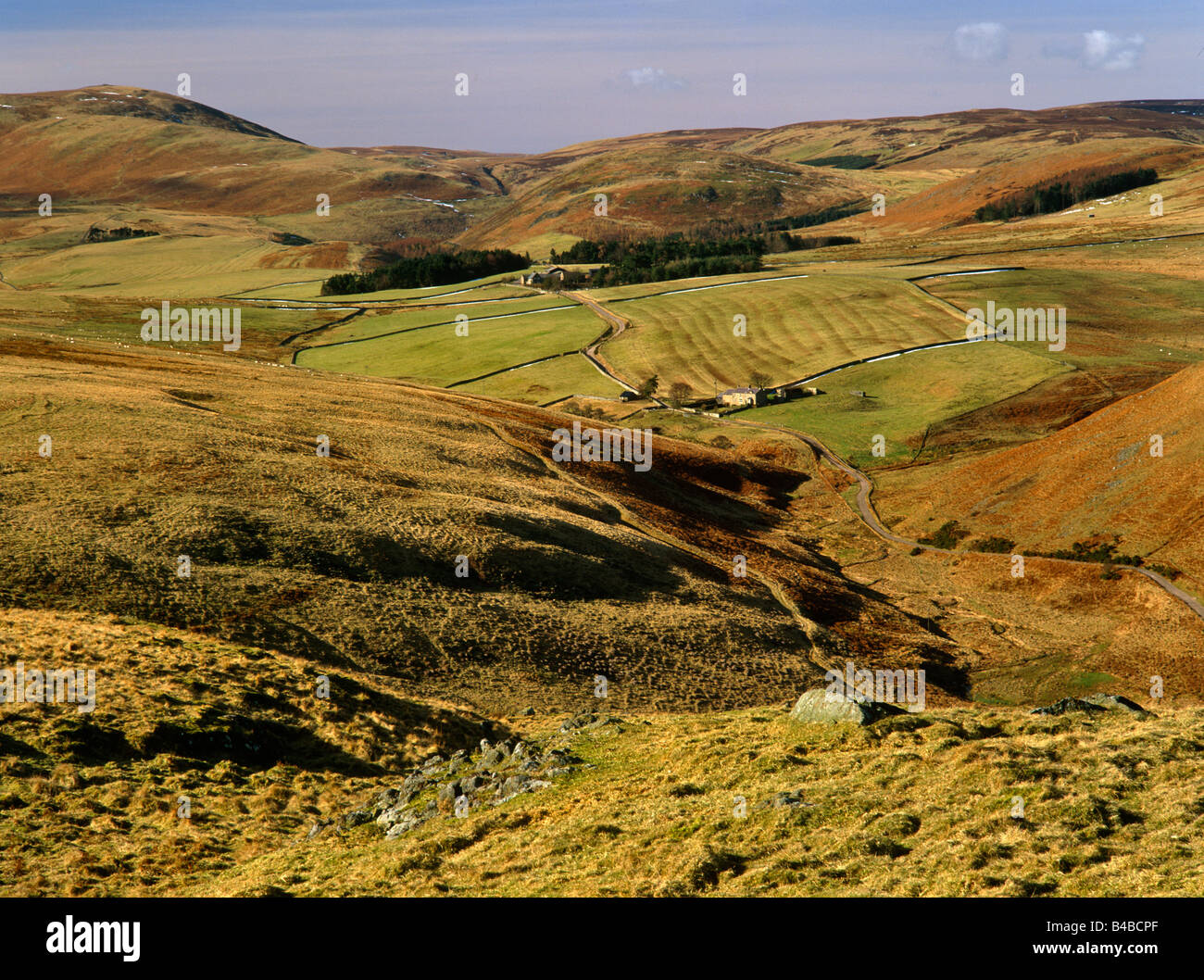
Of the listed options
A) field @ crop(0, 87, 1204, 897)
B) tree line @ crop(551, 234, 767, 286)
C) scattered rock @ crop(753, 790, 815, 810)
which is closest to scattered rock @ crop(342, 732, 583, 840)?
field @ crop(0, 87, 1204, 897)

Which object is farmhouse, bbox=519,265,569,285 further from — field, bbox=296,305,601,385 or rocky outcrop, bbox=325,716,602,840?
rocky outcrop, bbox=325,716,602,840

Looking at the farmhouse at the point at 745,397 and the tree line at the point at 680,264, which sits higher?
the tree line at the point at 680,264

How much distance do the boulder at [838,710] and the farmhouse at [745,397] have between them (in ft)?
262

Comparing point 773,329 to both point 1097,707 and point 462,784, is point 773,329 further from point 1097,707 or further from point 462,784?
point 462,784

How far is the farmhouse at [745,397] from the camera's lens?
102 m

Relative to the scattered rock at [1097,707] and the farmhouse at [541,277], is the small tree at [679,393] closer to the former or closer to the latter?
the farmhouse at [541,277]

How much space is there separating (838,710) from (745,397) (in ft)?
268

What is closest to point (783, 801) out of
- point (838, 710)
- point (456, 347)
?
point (838, 710)

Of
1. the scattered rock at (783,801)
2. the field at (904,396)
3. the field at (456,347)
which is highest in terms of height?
the field at (456,347)

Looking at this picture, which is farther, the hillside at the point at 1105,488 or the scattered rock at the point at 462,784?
the hillside at the point at 1105,488

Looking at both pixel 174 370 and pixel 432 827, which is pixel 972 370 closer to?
pixel 174 370

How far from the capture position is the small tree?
104m

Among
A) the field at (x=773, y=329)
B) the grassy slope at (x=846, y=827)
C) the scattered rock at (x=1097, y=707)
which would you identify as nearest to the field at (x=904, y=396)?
the field at (x=773, y=329)
